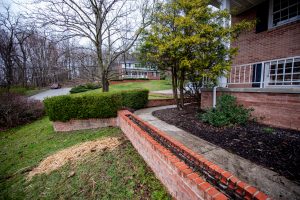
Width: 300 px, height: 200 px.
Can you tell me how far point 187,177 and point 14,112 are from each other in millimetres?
10548

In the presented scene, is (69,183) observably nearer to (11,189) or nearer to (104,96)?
(11,189)

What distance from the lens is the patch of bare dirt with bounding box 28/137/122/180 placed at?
3630 millimetres

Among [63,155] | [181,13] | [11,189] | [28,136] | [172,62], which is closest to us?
[11,189]

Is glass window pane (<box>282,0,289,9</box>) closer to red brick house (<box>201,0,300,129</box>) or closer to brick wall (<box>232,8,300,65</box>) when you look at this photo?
red brick house (<box>201,0,300,129</box>)

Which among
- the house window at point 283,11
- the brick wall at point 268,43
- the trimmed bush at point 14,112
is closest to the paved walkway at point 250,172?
the brick wall at point 268,43

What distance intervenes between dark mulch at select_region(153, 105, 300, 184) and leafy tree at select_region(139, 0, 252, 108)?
180cm

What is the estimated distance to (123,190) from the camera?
2.54m

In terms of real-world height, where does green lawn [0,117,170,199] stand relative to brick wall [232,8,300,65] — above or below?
below

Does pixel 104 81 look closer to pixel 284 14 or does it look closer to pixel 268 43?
pixel 268 43

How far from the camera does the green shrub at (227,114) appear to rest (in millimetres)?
4305

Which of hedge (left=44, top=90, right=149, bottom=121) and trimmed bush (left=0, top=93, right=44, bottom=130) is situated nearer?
hedge (left=44, top=90, right=149, bottom=121)

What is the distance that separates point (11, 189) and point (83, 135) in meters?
2.31

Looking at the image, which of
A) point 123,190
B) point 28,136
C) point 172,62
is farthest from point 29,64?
point 123,190

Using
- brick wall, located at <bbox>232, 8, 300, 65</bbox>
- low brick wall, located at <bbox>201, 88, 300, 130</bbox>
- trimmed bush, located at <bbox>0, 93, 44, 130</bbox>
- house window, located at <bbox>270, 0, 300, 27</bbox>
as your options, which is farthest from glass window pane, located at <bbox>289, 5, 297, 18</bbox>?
trimmed bush, located at <bbox>0, 93, 44, 130</bbox>
